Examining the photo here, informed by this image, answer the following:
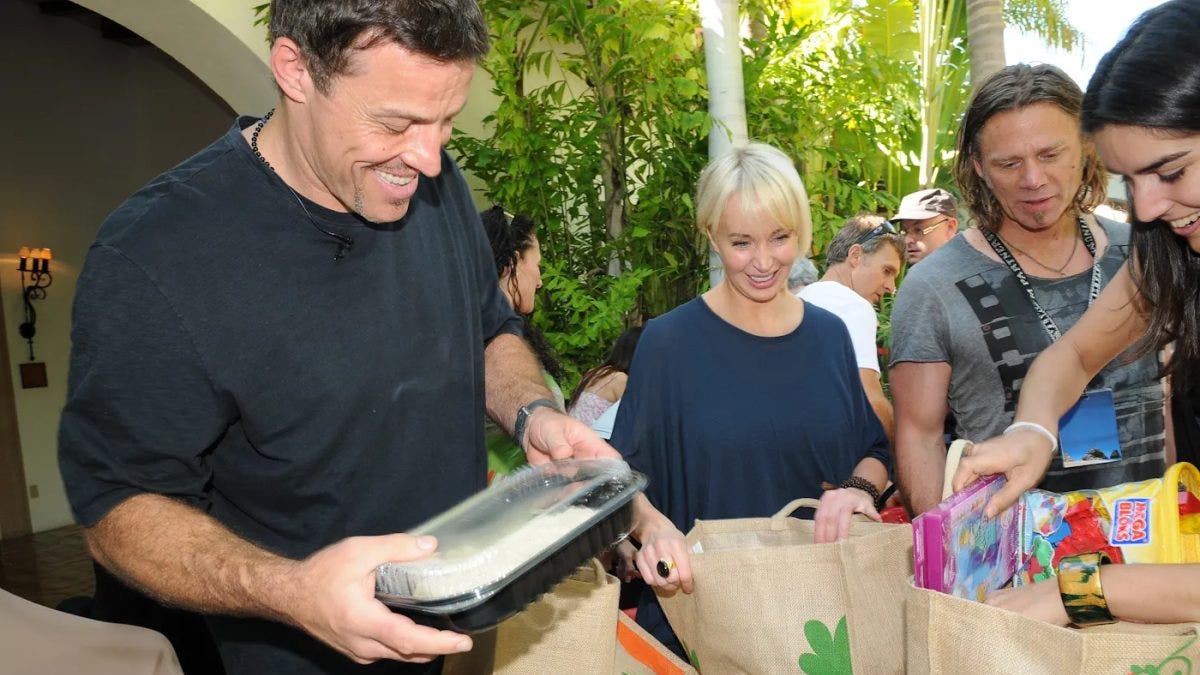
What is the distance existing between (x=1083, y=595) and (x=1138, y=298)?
2.48 feet

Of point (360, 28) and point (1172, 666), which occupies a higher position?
point (360, 28)

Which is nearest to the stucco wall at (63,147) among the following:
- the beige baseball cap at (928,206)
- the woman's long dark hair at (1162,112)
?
the beige baseball cap at (928,206)

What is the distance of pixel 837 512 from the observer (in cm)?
205

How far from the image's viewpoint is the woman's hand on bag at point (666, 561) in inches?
76.9

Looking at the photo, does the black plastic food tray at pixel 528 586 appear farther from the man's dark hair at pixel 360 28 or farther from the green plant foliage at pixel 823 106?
the green plant foliage at pixel 823 106

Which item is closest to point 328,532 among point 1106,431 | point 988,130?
point 1106,431

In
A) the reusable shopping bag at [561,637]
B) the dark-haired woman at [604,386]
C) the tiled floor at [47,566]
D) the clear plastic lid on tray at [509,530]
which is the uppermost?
the clear plastic lid on tray at [509,530]

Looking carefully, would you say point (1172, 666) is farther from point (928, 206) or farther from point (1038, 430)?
point (928, 206)

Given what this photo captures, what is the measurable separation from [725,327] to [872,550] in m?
0.77

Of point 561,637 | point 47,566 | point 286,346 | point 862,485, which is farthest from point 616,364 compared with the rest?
point 47,566

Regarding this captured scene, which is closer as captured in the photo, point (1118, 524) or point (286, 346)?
point (286, 346)

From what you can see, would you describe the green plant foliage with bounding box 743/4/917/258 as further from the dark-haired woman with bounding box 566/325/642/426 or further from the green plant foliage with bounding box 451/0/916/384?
the dark-haired woman with bounding box 566/325/642/426

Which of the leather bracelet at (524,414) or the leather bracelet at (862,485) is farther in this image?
the leather bracelet at (862,485)

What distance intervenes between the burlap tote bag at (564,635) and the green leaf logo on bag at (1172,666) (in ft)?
2.57
